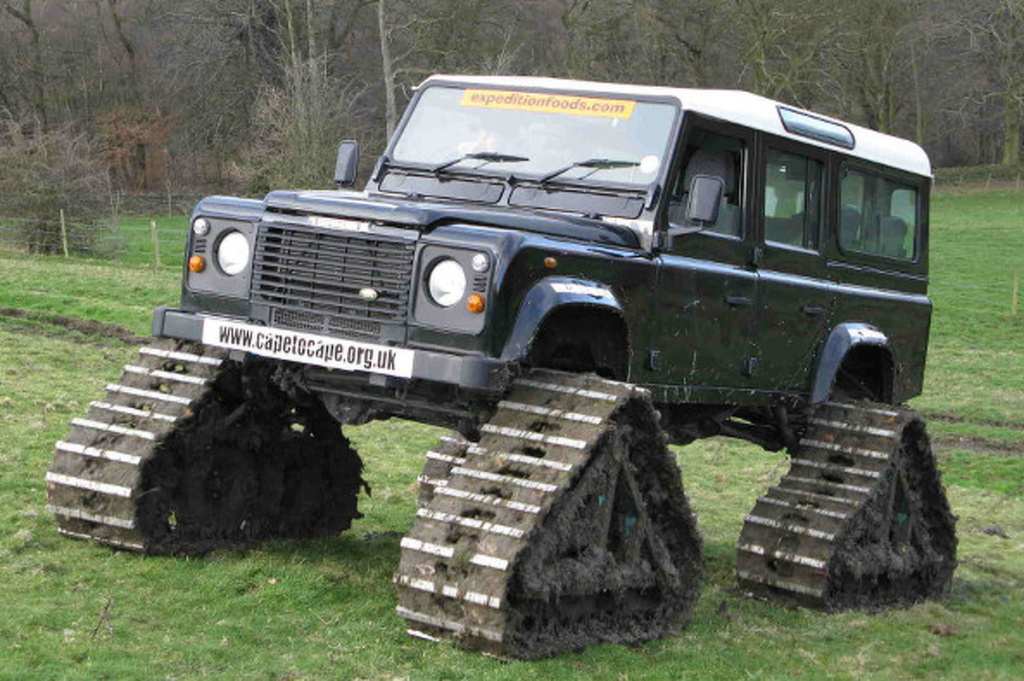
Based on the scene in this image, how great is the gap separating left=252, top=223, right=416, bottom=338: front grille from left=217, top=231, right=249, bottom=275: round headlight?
156 mm

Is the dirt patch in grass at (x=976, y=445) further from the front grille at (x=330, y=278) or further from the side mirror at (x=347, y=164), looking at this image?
the front grille at (x=330, y=278)

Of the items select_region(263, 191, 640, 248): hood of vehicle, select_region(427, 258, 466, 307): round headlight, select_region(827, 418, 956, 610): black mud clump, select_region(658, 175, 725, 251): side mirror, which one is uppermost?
select_region(658, 175, 725, 251): side mirror

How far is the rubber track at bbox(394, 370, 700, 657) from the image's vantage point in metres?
6.81

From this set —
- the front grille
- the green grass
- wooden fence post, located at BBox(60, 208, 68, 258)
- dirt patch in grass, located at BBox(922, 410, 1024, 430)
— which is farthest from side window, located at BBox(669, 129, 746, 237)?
wooden fence post, located at BBox(60, 208, 68, 258)

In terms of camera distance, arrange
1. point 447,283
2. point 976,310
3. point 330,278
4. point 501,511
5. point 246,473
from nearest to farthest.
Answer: point 501,511, point 447,283, point 330,278, point 246,473, point 976,310

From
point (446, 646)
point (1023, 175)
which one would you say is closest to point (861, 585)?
point (446, 646)

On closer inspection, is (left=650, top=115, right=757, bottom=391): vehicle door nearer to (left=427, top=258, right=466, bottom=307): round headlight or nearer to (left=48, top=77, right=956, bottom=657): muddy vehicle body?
(left=48, top=77, right=956, bottom=657): muddy vehicle body

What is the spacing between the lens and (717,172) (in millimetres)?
9195

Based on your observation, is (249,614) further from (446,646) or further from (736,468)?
(736,468)

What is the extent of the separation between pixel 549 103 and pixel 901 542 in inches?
147

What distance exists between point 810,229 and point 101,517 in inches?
189

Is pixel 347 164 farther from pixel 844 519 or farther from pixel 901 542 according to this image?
pixel 901 542

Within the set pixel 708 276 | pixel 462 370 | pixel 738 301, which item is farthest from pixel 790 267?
pixel 462 370

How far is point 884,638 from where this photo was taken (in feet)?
29.2
